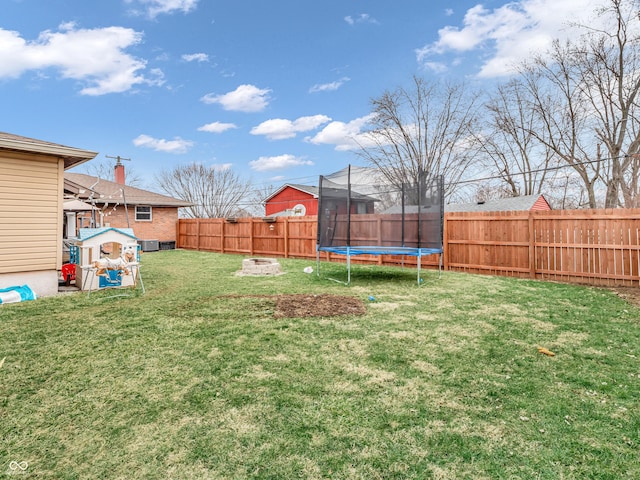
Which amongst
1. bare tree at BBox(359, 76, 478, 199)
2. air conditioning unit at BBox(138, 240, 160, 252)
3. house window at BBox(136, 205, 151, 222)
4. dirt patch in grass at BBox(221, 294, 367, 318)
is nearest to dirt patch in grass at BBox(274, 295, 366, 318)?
dirt patch in grass at BBox(221, 294, 367, 318)

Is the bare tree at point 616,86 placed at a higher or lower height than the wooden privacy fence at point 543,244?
higher

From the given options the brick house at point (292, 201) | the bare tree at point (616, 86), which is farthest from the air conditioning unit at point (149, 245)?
the bare tree at point (616, 86)

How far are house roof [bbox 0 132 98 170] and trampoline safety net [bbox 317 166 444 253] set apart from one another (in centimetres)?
468

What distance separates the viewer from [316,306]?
4.66 meters

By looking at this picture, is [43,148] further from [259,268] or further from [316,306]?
[316,306]

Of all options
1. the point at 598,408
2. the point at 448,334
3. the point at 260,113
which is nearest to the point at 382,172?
the point at 260,113

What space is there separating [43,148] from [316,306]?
5.25 m

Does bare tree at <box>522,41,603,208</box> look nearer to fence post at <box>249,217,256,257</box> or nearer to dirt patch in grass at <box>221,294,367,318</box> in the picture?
fence post at <box>249,217,256,257</box>

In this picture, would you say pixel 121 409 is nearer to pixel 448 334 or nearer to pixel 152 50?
pixel 448 334

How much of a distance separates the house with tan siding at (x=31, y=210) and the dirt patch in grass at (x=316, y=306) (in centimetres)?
420

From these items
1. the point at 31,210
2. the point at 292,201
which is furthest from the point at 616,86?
the point at 31,210

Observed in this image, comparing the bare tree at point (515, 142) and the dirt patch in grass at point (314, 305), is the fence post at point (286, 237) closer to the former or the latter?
the dirt patch in grass at point (314, 305)

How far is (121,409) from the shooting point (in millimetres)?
2062

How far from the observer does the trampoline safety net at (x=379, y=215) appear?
24.0 ft
